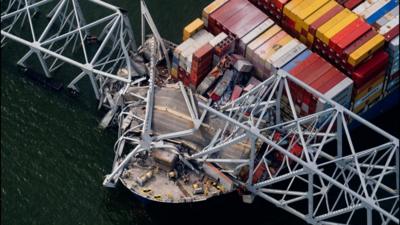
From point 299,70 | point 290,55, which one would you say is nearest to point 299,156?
point 299,70

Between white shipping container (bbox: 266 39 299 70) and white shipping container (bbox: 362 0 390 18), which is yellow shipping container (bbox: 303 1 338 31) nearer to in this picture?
white shipping container (bbox: 266 39 299 70)

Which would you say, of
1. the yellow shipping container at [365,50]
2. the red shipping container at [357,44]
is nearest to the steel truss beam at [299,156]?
the yellow shipping container at [365,50]

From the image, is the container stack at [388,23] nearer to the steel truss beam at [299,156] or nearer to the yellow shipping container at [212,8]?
the steel truss beam at [299,156]

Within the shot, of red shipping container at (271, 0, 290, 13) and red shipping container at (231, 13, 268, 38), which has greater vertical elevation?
red shipping container at (271, 0, 290, 13)

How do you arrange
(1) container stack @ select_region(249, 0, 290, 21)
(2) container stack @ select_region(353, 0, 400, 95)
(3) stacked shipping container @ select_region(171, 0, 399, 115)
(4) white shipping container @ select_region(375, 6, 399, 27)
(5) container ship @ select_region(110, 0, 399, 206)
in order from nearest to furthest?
(5) container ship @ select_region(110, 0, 399, 206), (3) stacked shipping container @ select_region(171, 0, 399, 115), (2) container stack @ select_region(353, 0, 400, 95), (4) white shipping container @ select_region(375, 6, 399, 27), (1) container stack @ select_region(249, 0, 290, 21)

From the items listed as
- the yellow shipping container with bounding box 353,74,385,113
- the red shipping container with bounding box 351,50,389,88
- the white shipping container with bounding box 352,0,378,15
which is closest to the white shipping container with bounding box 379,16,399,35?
the red shipping container with bounding box 351,50,389,88
